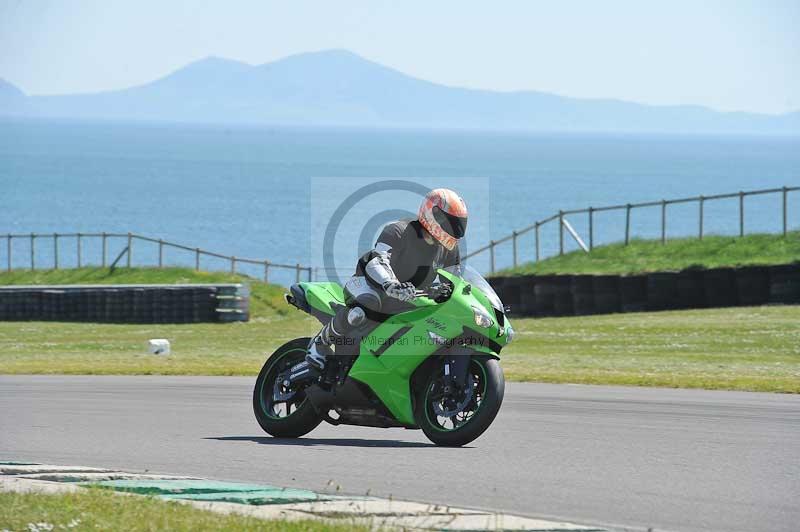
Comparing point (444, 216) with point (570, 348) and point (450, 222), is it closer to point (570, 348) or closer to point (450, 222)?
point (450, 222)

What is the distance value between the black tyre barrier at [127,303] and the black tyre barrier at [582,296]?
26.0ft

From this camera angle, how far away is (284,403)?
10.7 m

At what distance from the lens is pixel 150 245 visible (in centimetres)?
10538

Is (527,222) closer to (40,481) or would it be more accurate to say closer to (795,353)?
(795,353)

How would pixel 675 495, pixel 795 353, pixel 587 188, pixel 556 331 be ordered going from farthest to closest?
pixel 587 188 → pixel 556 331 → pixel 795 353 → pixel 675 495

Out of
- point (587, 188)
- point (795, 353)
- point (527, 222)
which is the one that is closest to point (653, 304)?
point (795, 353)

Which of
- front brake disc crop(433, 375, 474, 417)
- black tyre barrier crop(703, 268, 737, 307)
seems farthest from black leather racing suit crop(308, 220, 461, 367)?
black tyre barrier crop(703, 268, 737, 307)

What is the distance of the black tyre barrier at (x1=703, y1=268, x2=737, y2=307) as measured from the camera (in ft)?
90.0

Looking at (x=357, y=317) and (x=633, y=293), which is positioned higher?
(x=357, y=317)

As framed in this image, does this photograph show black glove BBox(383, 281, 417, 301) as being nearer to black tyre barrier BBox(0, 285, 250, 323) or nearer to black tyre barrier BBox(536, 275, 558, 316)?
black tyre barrier BBox(536, 275, 558, 316)

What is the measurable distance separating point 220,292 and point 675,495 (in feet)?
80.1

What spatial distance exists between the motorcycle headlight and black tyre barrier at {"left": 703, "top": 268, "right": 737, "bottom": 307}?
62.9 feet

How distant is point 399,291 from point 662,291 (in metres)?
20.0

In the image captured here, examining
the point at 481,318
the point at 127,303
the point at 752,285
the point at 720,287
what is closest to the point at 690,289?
the point at 720,287
